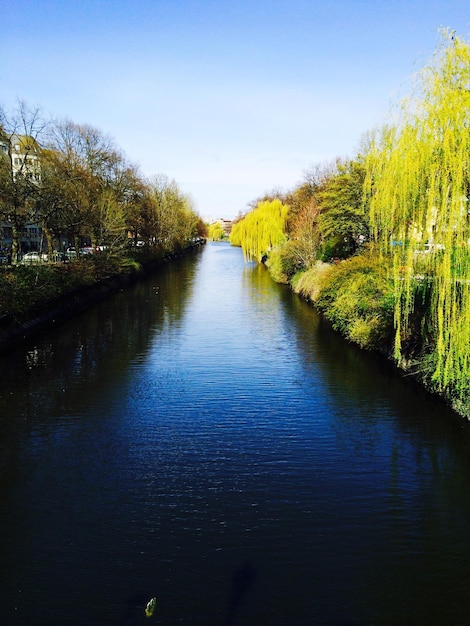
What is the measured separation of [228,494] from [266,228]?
5019 cm

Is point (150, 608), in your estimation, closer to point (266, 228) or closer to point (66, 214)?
point (66, 214)

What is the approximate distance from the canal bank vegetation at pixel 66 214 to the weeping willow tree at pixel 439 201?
1615cm

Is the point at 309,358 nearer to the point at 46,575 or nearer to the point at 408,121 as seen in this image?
the point at 408,121

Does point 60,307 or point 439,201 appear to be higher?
point 439,201

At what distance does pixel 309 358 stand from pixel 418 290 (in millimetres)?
6122

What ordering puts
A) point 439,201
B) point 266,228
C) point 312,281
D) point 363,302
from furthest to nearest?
point 266,228, point 312,281, point 363,302, point 439,201

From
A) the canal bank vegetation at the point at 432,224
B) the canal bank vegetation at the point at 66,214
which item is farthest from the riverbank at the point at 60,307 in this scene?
the canal bank vegetation at the point at 432,224

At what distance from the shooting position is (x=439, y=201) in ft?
41.2

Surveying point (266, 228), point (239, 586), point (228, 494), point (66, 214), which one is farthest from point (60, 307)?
point (266, 228)

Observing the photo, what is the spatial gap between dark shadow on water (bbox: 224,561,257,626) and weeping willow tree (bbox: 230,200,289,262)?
49567 mm

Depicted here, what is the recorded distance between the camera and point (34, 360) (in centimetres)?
1998

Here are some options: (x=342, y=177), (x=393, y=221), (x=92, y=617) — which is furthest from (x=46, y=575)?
(x=342, y=177)

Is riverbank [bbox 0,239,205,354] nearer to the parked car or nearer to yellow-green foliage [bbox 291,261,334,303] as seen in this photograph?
the parked car

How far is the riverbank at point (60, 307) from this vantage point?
2253 centimetres
